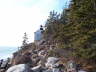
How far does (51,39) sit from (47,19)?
509cm

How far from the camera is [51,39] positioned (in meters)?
39.0

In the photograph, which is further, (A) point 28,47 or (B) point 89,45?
(A) point 28,47

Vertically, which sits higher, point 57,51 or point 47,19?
point 47,19

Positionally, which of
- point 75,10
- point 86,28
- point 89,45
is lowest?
point 89,45

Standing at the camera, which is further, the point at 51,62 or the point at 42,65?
the point at 42,65

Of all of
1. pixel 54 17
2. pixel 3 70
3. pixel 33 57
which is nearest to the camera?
pixel 3 70

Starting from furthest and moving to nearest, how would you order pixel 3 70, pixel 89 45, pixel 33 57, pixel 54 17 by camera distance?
pixel 54 17 → pixel 33 57 → pixel 3 70 → pixel 89 45

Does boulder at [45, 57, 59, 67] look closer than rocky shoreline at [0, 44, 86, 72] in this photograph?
No

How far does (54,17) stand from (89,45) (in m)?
20.0

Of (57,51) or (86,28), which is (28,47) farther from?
(86,28)

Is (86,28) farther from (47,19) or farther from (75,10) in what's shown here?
(47,19)

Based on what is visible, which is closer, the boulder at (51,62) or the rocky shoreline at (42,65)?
the rocky shoreline at (42,65)

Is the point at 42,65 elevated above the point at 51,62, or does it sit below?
below

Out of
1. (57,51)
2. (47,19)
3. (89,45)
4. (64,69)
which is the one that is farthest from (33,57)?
(47,19)
